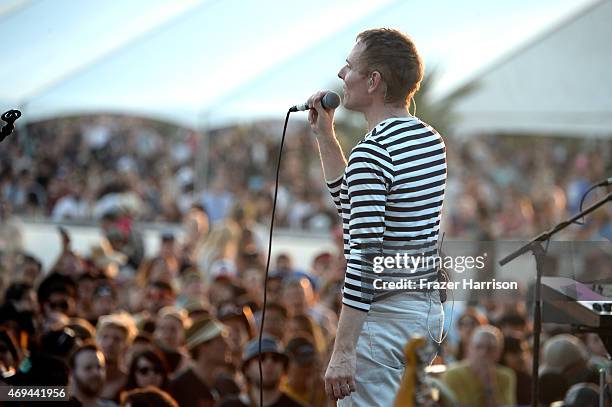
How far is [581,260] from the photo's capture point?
188 inches

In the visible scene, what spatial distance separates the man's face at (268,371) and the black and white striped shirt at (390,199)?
320 cm

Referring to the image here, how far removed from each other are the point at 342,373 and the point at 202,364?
3.91 meters

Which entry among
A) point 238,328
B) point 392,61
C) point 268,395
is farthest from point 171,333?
point 392,61

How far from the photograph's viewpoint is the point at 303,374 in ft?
24.1

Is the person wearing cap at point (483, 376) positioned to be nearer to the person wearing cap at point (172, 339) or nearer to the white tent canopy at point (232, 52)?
the person wearing cap at point (172, 339)

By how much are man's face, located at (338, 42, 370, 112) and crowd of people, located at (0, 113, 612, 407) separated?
34.3 inches

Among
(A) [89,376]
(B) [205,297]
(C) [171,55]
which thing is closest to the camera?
(A) [89,376]

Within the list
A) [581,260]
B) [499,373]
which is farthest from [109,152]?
[581,260]

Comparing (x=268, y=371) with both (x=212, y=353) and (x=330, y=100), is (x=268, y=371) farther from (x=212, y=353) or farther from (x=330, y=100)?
(x=330, y=100)

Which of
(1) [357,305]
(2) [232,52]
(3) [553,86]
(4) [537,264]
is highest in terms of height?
(2) [232,52]

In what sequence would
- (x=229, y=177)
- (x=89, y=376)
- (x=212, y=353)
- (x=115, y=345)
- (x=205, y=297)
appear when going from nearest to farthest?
1. (x=89, y=376)
2. (x=115, y=345)
3. (x=212, y=353)
4. (x=205, y=297)
5. (x=229, y=177)

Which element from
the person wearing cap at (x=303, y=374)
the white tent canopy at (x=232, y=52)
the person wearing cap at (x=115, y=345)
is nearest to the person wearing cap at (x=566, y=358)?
the person wearing cap at (x=303, y=374)

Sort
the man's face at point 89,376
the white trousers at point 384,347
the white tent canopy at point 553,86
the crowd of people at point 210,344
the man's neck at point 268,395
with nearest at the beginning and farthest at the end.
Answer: the white trousers at point 384,347, the man's face at point 89,376, the crowd of people at point 210,344, the man's neck at point 268,395, the white tent canopy at point 553,86

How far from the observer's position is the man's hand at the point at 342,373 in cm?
352
